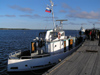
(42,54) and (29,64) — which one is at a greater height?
(42,54)

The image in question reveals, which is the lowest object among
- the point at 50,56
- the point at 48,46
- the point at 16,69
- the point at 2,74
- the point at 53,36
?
the point at 2,74

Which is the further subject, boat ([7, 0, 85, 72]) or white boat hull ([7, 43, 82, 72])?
boat ([7, 0, 85, 72])

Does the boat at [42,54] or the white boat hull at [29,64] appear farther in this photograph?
the boat at [42,54]

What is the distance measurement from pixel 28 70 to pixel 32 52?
10.4 ft

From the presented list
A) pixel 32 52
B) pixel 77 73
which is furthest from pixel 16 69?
pixel 77 73

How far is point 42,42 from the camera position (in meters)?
15.7

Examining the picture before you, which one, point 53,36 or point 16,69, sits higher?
point 53,36

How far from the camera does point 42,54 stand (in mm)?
14492

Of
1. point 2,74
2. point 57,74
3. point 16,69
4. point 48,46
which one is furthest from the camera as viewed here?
point 48,46

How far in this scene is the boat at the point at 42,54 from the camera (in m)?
12.2

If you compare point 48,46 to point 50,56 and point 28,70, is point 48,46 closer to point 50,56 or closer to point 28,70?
point 50,56

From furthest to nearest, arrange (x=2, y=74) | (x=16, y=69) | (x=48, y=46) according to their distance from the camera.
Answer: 1. (x=48, y=46)
2. (x=2, y=74)
3. (x=16, y=69)

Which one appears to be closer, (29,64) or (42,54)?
(29,64)

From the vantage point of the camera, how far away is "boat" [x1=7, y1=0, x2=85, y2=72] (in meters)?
12.2
